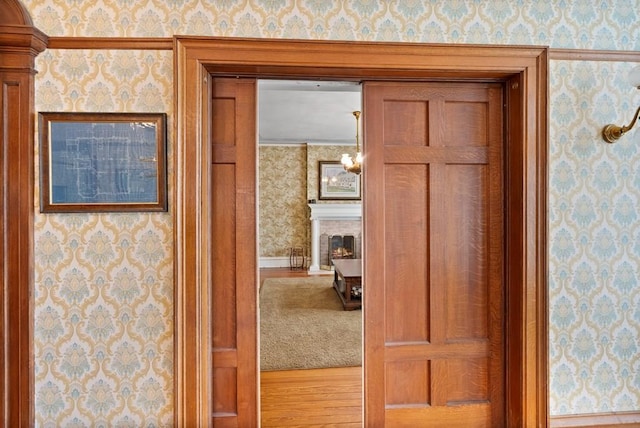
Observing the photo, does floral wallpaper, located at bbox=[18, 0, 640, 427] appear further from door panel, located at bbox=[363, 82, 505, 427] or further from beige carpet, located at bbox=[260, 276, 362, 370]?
beige carpet, located at bbox=[260, 276, 362, 370]

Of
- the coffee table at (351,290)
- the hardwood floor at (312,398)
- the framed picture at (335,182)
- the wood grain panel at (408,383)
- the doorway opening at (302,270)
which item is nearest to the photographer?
the wood grain panel at (408,383)

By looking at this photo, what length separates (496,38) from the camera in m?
1.73

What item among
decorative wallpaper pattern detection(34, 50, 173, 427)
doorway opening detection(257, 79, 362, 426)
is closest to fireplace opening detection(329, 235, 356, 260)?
doorway opening detection(257, 79, 362, 426)

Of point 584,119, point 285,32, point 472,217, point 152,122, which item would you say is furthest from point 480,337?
point 152,122

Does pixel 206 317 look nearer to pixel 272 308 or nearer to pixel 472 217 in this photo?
pixel 472 217

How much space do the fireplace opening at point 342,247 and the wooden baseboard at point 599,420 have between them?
5.61m

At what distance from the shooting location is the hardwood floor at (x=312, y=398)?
2195mm

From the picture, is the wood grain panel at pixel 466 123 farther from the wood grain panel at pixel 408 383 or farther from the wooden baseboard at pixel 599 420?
the wooden baseboard at pixel 599 420

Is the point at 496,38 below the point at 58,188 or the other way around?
the other way around

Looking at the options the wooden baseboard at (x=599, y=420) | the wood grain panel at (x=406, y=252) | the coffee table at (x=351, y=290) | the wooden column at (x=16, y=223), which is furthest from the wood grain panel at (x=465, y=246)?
the coffee table at (x=351, y=290)

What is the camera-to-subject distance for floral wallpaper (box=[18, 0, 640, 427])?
1.60 metres

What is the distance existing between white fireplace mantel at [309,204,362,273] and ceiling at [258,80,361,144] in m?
1.36

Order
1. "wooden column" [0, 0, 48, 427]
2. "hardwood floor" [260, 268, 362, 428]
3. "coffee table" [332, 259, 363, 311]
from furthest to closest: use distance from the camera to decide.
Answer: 1. "coffee table" [332, 259, 363, 311]
2. "hardwood floor" [260, 268, 362, 428]
3. "wooden column" [0, 0, 48, 427]

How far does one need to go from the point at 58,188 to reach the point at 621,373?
2.96 m
